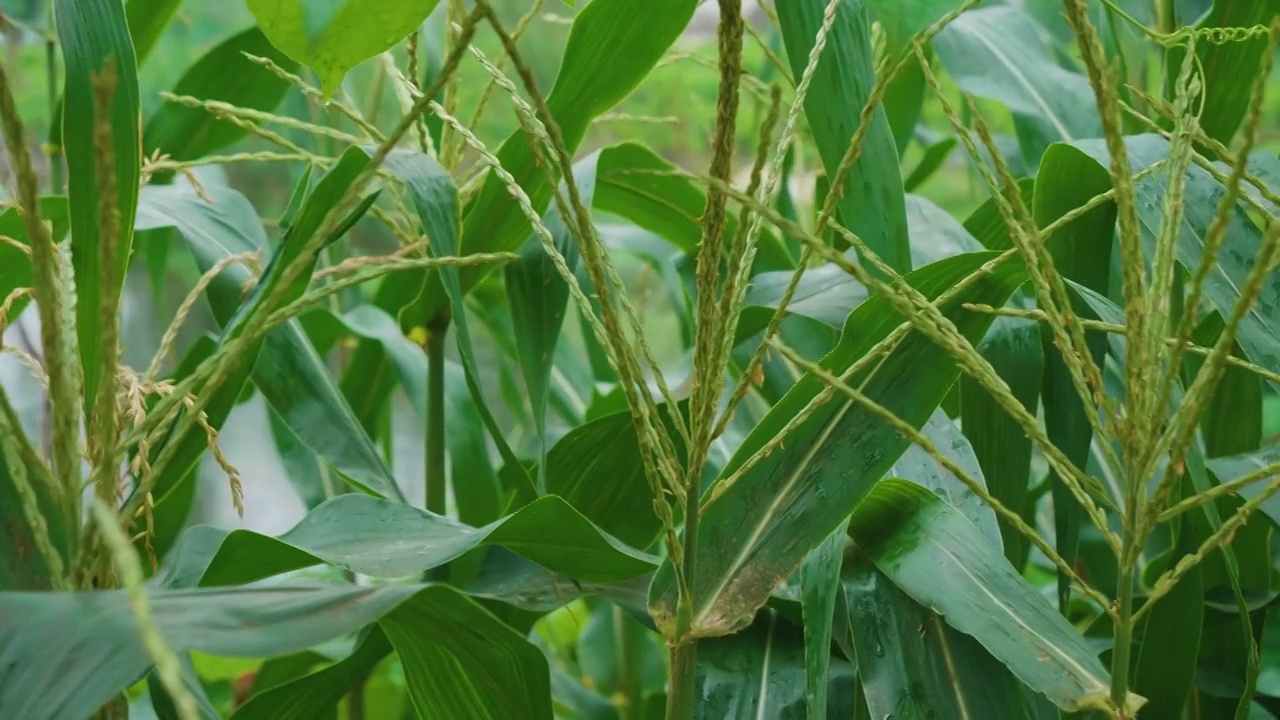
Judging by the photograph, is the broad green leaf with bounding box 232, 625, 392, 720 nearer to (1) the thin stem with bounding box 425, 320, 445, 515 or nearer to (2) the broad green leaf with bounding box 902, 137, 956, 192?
(1) the thin stem with bounding box 425, 320, 445, 515

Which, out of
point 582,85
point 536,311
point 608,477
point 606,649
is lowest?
point 606,649

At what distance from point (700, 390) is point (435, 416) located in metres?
0.31

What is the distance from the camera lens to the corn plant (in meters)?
0.35

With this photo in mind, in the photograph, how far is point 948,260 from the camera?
0.52m

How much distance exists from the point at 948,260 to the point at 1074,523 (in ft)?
0.61

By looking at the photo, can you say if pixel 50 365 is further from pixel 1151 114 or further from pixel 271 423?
pixel 1151 114

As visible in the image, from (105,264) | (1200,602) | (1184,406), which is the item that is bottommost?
(1200,602)

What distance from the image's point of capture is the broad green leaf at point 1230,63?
0.67 metres

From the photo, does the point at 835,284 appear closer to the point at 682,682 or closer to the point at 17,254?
the point at 682,682

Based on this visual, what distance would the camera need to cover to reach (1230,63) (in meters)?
0.68

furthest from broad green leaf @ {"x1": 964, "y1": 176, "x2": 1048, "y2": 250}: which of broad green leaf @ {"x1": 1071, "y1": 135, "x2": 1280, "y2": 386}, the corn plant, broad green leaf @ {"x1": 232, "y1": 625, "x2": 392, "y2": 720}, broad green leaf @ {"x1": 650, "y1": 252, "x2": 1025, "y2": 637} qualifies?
broad green leaf @ {"x1": 232, "y1": 625, "x2": 392, "y2": 720}

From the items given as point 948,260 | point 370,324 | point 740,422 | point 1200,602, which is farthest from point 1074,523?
point 370,324

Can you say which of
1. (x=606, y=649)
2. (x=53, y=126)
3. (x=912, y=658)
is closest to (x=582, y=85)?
(x=912, y=658)

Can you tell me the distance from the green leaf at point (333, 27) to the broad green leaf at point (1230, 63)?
547 mm
